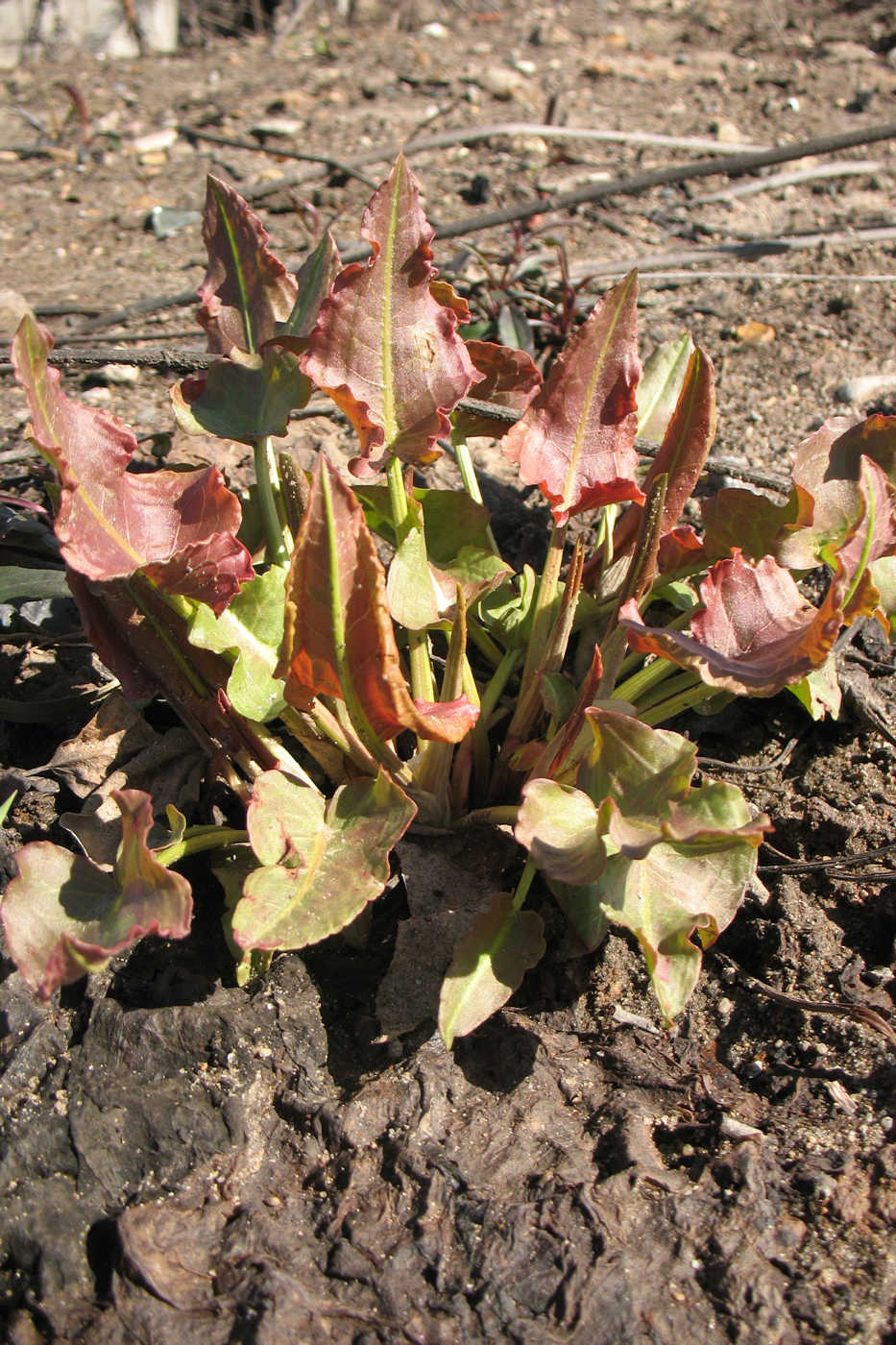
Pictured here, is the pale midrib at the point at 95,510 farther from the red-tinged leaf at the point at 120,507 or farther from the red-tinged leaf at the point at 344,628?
the red-tinged leaf at the point at 344,628

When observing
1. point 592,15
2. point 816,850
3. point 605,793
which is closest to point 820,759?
point 816,850

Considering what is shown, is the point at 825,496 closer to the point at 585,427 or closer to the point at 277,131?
the point at 585,427

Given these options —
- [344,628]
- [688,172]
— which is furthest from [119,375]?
[344,628]

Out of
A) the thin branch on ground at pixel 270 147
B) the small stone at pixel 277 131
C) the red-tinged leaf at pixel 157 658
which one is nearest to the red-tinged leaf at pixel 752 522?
the red-tinged leaf at pixel 157 658

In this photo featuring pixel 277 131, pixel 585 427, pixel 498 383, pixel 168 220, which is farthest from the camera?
pixel 277 131

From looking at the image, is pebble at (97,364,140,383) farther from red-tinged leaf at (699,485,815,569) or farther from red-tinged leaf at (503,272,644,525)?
red-tinged leaf at (699,485,815,569)

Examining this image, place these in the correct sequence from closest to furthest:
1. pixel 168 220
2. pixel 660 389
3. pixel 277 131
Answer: pixel 660 389 < pixel 168 220 < pixel 277 131

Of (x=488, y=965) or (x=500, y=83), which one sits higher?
(x=500, y=83)

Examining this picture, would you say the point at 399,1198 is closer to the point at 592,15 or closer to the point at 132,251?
the point at 132,251
